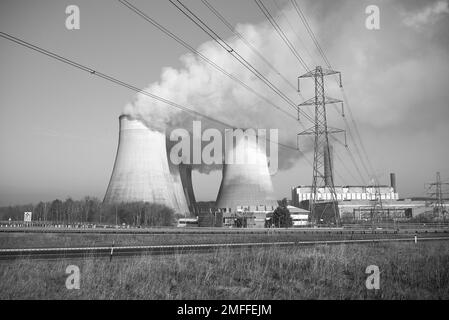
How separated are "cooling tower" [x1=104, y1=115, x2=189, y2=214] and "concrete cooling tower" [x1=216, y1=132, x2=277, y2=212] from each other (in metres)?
6.28

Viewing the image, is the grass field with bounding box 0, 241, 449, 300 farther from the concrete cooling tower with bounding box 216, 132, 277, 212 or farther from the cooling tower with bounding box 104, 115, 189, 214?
the concrete cooling tower with bounding box 216, 132, 277, 212

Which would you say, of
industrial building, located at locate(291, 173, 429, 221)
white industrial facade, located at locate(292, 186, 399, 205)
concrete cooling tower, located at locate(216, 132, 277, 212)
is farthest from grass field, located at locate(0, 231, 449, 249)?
white industrial facade, located at locate(292, 186, 399, 205)

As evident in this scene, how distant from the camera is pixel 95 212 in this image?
4741cm

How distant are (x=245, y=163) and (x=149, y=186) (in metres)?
8.83

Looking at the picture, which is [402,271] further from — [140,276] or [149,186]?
[149,186]

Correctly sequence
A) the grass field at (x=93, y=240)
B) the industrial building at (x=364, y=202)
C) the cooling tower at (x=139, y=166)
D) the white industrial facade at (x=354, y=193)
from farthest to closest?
the white industrial facade at (x=354, y=193) < the industrial building at (x=364, y=202) < the cooling tower at (x=139, y=166) < the grass field at (x=93, y=240)

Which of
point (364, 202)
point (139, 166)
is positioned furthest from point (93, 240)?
point (364, 202)

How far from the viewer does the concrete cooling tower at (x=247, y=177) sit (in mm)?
38250

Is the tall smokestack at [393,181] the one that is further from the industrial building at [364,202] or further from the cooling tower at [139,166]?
the cooling tower at [139,166]

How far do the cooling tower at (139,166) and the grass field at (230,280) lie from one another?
82.7 feet

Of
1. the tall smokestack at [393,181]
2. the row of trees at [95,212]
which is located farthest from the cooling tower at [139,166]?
the tall smokestack at [393,181]
